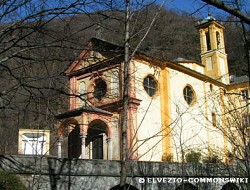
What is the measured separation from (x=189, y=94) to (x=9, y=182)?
1929cm

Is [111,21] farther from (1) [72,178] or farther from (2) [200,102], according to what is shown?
(2) [200,102]

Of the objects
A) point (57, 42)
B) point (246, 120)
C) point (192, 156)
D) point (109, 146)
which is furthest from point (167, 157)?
point (57, 42)

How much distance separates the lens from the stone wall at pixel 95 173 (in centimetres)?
922

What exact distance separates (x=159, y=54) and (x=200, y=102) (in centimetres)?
2087

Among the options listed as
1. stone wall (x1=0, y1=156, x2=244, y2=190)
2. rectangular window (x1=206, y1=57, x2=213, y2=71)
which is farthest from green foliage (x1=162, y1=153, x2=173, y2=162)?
rectangular window (x1=206, y1=57, x2=213, y2=71)

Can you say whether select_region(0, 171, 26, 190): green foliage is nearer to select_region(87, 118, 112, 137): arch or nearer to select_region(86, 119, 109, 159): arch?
select_region(87, 118, 112, 137): arch

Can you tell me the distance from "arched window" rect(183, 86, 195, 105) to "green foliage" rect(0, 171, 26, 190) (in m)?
18.3

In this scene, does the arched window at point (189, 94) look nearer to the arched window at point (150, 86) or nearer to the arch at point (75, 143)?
the arched window at point (150, 86)

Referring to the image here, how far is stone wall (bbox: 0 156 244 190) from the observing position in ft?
30.2

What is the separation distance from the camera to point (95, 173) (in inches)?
426

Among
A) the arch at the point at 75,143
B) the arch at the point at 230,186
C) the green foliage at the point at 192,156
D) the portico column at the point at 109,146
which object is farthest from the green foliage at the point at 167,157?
the arch at the point at 230,186

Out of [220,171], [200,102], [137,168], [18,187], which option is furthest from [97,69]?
[200,102]

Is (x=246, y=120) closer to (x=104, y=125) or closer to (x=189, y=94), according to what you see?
(x=104, y=125)

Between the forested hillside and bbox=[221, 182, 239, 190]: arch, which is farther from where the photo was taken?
bbox=[221, 182, 239, 190]: arch
